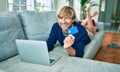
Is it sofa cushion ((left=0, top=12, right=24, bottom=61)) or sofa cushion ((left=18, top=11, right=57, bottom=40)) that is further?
sofa cushion ((left=18, top=11, right=57, bottom=40))

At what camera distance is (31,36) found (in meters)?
1.95

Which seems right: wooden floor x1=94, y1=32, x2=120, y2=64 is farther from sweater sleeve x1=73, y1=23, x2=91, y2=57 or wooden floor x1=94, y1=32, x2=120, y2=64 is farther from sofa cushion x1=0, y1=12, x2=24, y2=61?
sofa cushion x1=0, y1=12, x2=24, y2=61

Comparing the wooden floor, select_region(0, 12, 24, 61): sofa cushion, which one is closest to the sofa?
select_region(0, 12, 24, 61): sofa cushion

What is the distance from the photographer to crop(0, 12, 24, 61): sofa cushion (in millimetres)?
1465

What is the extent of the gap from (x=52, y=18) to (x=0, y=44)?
1.02 m

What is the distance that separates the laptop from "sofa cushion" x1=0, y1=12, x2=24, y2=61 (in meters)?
0.23

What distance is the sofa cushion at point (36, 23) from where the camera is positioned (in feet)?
6.28

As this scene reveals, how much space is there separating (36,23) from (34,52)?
2.75ft

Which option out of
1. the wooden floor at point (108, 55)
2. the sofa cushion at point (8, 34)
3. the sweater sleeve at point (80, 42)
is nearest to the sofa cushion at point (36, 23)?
the sofa cushion at point (8, 34)

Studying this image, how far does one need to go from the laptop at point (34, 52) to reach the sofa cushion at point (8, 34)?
232 millimetres

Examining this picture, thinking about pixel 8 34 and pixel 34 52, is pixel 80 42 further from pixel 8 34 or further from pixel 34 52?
pixel 8 34

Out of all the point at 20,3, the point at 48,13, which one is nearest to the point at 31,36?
the point at 48,13

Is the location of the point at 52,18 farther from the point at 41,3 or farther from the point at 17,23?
the point at 41,3

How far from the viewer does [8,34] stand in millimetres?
1534
